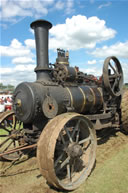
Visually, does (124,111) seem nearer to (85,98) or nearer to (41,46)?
(85,98)

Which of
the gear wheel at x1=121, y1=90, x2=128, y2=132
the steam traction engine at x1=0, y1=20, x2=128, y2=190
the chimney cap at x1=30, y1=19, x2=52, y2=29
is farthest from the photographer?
the gear wheel at x1=121, y1=90, x2=128, y2=132

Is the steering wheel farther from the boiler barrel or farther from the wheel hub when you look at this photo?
the wheel hub

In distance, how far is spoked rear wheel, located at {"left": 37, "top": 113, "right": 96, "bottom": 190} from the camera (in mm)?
2543

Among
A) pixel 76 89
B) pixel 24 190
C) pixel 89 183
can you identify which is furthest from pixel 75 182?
pixel 76 89

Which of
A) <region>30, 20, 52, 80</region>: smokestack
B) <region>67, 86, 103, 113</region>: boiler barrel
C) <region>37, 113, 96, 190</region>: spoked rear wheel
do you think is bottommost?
<region>37, 113, 96, 190</region>: spoked rear wheel

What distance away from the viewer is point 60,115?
9.87 feet

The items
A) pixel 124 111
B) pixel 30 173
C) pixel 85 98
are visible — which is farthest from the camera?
pixel 124 111

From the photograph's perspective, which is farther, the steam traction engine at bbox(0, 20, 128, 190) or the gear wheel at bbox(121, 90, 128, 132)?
the gear wheel at bbox(121, 90, 128, 132)

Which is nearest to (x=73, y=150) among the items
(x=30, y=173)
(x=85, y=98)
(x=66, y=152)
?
(x=66, y=152)

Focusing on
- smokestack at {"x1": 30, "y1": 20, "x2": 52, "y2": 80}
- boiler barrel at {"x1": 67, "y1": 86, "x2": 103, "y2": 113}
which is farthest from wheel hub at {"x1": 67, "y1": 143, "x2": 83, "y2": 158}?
smokestack at {"x1": 30, "y1": 20, "x2": 52, "y2": 80}

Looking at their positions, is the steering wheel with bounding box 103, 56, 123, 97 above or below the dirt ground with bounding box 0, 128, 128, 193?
above

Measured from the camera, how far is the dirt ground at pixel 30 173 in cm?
297

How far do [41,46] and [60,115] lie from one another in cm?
207

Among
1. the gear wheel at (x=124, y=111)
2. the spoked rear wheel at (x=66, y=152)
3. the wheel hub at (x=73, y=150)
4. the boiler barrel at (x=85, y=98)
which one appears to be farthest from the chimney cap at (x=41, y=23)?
the gear wheel at (x=124, y=111)
